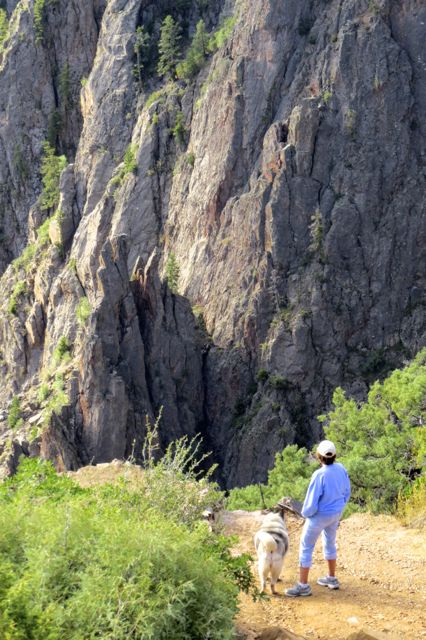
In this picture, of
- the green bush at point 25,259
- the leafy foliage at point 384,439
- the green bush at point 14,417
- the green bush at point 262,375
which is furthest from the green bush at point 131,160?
the leafy foliage at point 384,439

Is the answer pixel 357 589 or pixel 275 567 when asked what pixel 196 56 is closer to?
pixel 357 589

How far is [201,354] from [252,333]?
3210 mm

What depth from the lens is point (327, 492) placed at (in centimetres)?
902

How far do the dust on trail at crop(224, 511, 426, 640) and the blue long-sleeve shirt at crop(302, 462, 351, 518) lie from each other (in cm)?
104

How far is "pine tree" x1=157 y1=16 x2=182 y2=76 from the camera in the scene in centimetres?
5359

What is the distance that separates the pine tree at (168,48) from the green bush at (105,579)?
165ft

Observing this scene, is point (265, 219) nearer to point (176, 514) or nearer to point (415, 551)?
point (415, 551)

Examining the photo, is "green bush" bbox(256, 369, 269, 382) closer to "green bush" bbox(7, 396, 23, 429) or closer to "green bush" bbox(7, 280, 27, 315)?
"green bush" bbox(7, 396, 23, 429)

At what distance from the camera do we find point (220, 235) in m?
46.7

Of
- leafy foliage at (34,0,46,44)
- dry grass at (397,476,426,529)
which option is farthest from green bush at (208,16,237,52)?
dry grass at (397,476,426,529)

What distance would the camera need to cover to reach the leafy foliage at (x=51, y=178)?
188ft

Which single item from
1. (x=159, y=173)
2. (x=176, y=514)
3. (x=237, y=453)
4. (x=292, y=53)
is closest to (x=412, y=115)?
(x=292, y=53)

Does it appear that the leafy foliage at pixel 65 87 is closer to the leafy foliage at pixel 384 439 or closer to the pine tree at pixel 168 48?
the pine tree at pixel 168 48

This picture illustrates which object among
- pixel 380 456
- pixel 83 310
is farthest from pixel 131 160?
pixel 380 456
